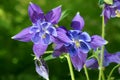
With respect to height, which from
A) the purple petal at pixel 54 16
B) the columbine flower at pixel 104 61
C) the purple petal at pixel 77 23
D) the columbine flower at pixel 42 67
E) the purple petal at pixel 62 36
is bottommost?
the columbine flower at pixel 104 61

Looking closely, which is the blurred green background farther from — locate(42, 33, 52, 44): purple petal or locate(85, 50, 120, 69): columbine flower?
locate(42, 33, 52, 44): purple petal

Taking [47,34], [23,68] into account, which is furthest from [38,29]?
[23,68]

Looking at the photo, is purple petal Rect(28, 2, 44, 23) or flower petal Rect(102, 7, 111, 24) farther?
flower petal Rect(102, 7, 111, 24)

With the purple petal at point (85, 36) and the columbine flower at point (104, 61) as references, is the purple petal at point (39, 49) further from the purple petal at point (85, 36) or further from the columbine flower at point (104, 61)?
the columbine flower at point (104, 61)

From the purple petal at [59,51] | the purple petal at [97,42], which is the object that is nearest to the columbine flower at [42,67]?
the purple petal at [59,51]

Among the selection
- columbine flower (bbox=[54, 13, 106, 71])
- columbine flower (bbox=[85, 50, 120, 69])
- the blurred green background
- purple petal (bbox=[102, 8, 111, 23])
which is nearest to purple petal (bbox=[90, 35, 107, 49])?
columbine flower (bbox=[54, 13, 106, 71])

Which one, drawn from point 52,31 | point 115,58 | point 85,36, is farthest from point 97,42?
point 115,58

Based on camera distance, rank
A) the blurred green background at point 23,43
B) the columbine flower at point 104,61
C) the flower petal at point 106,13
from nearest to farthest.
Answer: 1. the flower petal at point 106,13
2. the columbine flower at point 104,61
3. the blurred green background at point 23,43

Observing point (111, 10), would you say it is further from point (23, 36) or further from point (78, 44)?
point (23, 36)

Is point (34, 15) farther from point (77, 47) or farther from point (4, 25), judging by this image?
point (4, 25)
